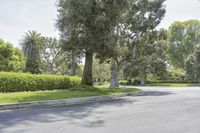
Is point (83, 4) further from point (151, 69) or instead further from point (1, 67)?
point (151, 69)

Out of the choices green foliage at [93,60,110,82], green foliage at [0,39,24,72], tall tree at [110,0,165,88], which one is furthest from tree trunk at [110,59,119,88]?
green foliage at [93,60,110,82]

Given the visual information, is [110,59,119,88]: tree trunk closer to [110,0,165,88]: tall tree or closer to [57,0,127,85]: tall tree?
[110,0,165,88]: tall tree

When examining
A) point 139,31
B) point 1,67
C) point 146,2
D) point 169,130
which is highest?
point 146,2

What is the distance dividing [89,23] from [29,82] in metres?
6.60

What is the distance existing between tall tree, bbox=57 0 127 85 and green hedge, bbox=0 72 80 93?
3466 millimetres

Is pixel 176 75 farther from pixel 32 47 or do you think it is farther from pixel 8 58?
pixel 8 58

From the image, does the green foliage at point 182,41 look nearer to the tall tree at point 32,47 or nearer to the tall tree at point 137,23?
the tall tree at point 32,47

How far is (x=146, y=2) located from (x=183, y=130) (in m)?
27.9

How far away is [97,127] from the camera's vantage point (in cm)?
851

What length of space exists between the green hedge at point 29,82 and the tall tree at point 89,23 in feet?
11.4

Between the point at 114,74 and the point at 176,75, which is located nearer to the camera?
the point at 114,74

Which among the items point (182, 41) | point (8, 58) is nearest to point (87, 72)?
point (8, 58)

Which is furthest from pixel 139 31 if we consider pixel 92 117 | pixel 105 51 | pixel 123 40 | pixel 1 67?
pixel 92 117

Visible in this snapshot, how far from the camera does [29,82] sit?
23469 mm
